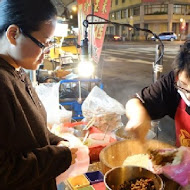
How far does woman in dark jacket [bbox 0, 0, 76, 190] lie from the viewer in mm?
1127

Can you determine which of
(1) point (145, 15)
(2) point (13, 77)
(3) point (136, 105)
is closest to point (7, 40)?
(2) point (13, 77)

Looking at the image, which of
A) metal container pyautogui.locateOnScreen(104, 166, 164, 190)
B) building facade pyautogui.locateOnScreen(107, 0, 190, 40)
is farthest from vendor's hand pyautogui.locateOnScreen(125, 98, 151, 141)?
building facade pyautogui.locateOnScreen(107, 0, 190, 40)

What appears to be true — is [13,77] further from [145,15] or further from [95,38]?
[145,15]

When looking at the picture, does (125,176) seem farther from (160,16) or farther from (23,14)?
(160,16)

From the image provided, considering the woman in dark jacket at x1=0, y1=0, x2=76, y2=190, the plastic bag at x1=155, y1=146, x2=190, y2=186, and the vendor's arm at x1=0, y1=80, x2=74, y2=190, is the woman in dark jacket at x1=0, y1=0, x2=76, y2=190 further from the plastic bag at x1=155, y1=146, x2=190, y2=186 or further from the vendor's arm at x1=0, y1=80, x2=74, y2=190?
the plastic bag at x1=155, y1=146, x2=190, y2=186

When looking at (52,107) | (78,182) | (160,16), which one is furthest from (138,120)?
(160,16)

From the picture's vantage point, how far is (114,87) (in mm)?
9094

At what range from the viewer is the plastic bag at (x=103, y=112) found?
282cm

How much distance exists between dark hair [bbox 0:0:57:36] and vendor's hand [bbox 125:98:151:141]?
1075 mm

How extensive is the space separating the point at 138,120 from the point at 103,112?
905 millimetres

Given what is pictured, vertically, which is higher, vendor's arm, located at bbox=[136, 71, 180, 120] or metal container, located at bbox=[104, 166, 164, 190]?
vendor's arm, located at bbox=[136, 71, 180, 120]

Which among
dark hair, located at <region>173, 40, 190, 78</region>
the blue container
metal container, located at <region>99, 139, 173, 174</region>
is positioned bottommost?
the blue container

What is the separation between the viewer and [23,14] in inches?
48.4

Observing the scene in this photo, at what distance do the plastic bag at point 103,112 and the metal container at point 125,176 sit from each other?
1.23 metres
